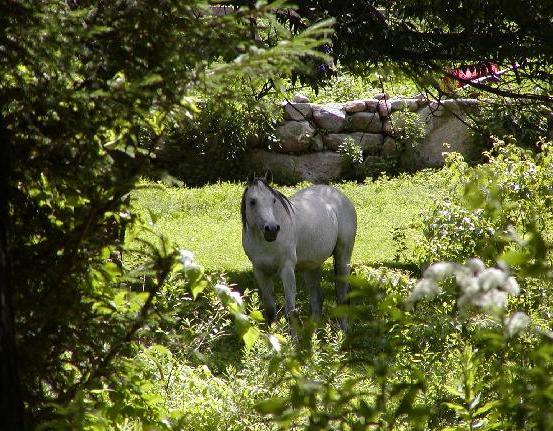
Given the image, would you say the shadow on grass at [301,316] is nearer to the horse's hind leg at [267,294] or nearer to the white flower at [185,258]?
the horse's hind leg at [267,294]

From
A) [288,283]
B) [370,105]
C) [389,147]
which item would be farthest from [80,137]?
[370,105]

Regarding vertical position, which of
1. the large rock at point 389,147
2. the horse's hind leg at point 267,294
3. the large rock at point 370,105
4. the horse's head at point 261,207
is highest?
the horse's head at point 261,207

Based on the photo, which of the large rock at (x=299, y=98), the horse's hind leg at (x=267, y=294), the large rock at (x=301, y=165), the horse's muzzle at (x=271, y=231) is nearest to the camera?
the horse's muzzle at (x=271, y=231)

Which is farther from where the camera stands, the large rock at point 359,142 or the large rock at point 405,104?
the large rock at point 405,104

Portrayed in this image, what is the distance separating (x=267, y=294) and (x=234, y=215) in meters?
5.54

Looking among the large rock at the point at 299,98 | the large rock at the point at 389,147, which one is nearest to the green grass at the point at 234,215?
the large rock at the point at 389,147

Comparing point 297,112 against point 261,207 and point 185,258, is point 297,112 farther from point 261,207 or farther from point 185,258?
point 185,258

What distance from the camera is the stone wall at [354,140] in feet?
53.8

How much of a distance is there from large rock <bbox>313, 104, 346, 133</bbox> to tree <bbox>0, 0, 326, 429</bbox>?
44.7 ft

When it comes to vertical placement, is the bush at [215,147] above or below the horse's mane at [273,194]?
below

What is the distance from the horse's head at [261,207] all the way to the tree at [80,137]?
4609 millimetres

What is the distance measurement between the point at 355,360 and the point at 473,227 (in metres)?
5.53

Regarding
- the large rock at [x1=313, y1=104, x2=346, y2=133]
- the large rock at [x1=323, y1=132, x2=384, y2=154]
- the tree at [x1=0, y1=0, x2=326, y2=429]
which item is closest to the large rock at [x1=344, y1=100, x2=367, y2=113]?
the large rock at [x1=313, y1=104, x2=346, y2=133]

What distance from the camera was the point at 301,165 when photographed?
16.5 metres
